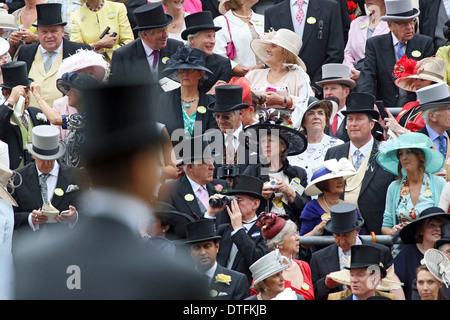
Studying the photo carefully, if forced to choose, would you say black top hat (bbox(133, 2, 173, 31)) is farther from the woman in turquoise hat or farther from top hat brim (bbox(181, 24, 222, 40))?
the woman in turquoise hat

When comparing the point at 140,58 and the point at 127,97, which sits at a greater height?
the point at 127,97

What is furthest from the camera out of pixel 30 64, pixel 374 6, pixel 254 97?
pixel 374 6

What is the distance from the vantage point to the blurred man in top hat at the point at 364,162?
8852 millimetres

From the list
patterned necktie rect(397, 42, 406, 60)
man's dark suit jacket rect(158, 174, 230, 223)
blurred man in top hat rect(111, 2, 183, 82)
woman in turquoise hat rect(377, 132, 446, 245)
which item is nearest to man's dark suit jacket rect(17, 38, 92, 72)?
blurred man in top hat rect(111, 2, 183, 82)

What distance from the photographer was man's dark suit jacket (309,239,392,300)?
792cm

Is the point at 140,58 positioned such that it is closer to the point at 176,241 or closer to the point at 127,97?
the point at 176,241

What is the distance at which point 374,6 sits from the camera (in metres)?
12.0

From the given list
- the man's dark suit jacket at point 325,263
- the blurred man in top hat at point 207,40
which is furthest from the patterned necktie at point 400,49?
the man's dark suit jacket at point 325,263

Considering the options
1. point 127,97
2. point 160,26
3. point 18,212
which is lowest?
point 18,212

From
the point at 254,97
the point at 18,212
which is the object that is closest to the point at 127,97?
the point at 18,212

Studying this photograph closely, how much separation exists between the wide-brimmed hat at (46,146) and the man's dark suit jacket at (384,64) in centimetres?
379

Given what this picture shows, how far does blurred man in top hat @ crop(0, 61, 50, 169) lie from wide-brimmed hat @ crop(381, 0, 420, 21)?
415 centimetres

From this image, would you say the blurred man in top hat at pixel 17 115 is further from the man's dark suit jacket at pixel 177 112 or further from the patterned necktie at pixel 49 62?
the man's dark suit jacket at pixel 177 112
